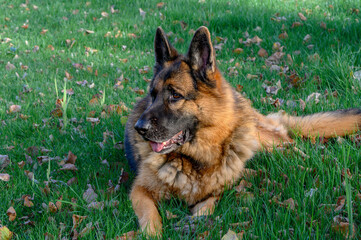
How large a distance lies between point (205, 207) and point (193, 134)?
2.21ft

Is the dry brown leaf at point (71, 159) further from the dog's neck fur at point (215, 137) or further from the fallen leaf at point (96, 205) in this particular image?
the dog's neck fur at point (215, 137)

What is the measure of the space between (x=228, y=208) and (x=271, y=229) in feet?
1.51

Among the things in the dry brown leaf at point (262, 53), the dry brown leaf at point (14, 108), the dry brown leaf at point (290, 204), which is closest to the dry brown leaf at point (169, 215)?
the dry brown leaf at point (290, 204)

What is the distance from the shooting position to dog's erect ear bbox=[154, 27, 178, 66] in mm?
3342

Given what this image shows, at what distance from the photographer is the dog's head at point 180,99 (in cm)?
300

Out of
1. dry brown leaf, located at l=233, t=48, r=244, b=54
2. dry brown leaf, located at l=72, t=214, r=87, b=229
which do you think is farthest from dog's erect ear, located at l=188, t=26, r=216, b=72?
dry brown leaf, located at l=233, t=48, r=244, b=54

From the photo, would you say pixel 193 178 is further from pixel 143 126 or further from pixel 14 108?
pixel 14 108

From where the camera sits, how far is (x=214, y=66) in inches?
122

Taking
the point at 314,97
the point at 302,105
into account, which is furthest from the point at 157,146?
the point at 314,97

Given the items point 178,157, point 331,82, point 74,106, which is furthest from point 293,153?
point 74,106

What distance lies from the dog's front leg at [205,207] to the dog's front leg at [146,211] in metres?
0.31

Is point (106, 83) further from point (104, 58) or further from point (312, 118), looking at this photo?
point (312, 118)

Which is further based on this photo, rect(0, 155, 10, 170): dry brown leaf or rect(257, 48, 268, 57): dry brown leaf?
rect(257, 48, 268, 57): dry brown leaf

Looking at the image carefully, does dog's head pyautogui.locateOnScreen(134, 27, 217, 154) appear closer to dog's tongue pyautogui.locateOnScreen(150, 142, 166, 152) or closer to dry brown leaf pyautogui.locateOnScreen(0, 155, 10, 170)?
dog's tongue pyautogui.locateOnScreen(150, 142, 166, 152)
